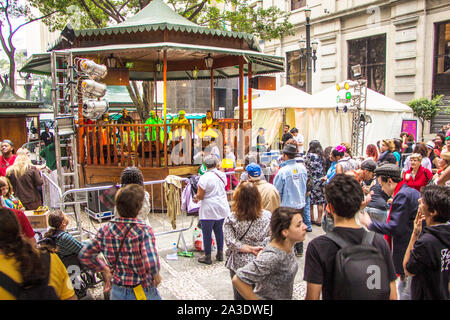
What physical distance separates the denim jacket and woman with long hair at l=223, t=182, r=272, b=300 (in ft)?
6.99

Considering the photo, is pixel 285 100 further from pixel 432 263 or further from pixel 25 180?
pixel 432 263

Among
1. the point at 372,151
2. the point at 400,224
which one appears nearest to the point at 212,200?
the point at 400,224

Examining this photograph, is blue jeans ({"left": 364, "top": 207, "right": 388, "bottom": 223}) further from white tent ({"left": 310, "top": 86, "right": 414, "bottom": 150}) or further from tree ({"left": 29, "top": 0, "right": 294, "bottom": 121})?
tree ({"left": 29, "top": 0, "right": 294, "bottom": 121})

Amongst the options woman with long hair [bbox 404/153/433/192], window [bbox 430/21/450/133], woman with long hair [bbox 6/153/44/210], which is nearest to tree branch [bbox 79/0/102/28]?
woman with long hair [bbox 6/153/44/210]

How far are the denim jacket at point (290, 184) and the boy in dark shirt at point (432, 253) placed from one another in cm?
269

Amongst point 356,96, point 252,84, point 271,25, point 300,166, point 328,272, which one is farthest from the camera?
point 271,25

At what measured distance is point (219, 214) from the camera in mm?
5223

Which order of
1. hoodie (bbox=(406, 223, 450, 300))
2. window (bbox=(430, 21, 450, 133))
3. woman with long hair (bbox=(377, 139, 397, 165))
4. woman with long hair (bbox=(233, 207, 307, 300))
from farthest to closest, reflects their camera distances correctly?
window (bbox=(430, 21, 450, 133)) < woman with long hair (bbox=(377, 139, 397, 165)) < hoodie (bbox=(406, 223, 450, 300)) < woman with long hair (bbox=(233, 207, 307, 300))

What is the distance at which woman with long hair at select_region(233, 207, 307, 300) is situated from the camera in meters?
2.47

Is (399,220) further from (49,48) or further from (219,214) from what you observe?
(49,48)

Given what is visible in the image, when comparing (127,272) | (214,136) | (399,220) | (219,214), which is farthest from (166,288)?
(214,136)

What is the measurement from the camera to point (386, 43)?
65.1 ft

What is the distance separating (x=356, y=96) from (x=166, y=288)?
9884mm

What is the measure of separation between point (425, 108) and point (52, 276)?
698 inches
